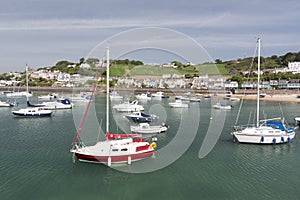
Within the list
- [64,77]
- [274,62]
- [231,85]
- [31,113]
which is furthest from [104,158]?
[274,62]

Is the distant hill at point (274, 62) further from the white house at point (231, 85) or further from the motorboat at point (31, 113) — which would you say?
the motorboat at point (31, 113)

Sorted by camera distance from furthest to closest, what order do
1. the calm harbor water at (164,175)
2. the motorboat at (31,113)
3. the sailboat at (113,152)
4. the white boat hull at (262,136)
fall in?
the motorboat at (31,113) < the white boat hull at (262,136) < the sailboat at (113,152) < the calm harbor water at (164,175)

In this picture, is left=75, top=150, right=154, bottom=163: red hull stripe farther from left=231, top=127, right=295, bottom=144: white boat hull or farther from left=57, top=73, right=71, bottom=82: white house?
left=57, top=73, right=71, bottom=82: white house

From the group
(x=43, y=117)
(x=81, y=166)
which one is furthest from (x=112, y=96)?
(x=81, y=166)

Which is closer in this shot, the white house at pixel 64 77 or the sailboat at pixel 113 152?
the sailboat at pixel 113 152

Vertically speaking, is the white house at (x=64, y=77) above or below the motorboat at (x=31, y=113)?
above

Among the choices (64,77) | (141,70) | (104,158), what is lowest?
(104,158)

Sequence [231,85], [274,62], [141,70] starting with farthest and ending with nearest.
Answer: [274,62] → [231,85] → [141,70]

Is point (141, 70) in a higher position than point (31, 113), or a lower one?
higher

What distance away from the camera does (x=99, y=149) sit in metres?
14.7

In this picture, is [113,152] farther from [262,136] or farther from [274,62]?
[274,62]

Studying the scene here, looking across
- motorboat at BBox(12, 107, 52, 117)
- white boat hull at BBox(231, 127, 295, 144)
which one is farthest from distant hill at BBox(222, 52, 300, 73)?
white boat hull at BBox(231, 127, 295, 144)

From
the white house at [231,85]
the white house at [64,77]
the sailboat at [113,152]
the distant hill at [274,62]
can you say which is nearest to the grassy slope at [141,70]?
the sailboat at [113,152]

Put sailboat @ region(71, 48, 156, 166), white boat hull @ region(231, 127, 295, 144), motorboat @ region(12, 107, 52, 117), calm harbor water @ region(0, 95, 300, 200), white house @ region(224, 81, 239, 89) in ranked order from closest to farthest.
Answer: calm harbor water @ region(0, 95, 300, 200)
sailboat @ region(71, 48, 156, 166)
white boat hull @ region(231, 127, 295, 144)
motorboat @ region(12, 107, 52, 117)
white house @ region(224, 81, 239, 89)
